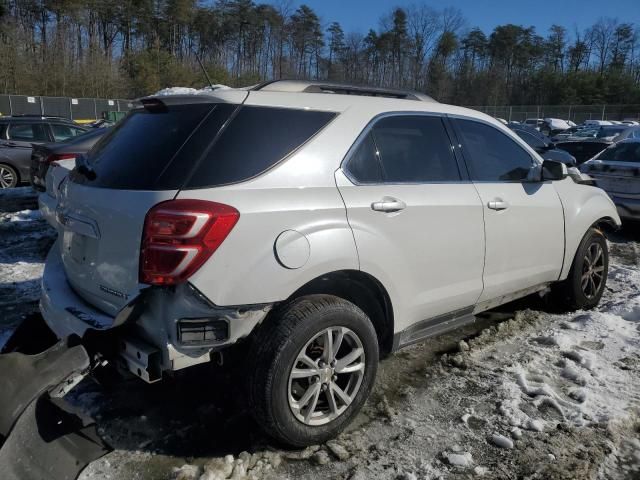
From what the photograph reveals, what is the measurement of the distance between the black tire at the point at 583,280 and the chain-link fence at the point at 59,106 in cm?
3104

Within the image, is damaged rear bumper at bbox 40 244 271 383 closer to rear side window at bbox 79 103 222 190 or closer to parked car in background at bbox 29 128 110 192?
rear side window at bbox 79 103 222 190

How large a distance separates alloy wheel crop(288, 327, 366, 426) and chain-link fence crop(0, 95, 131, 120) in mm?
31794

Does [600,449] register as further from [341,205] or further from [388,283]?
[341,205]

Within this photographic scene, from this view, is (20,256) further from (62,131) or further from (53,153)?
(62,131)

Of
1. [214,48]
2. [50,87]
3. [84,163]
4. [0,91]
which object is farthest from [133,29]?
[84,163]

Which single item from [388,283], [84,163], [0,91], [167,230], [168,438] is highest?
[0,91]

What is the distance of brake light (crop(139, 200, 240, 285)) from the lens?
7.80ft

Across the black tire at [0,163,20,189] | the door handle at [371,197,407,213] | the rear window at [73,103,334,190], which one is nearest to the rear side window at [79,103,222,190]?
the rear window at [73,103,334,190]

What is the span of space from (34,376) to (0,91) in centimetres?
4574

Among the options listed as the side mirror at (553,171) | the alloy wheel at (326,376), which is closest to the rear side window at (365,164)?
the alloy wheel at (326,376)

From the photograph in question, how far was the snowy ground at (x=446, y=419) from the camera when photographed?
8.93 feet

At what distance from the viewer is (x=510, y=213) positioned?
3832 millimetres

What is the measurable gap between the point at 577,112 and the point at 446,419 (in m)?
55.3

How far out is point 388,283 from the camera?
303cm
